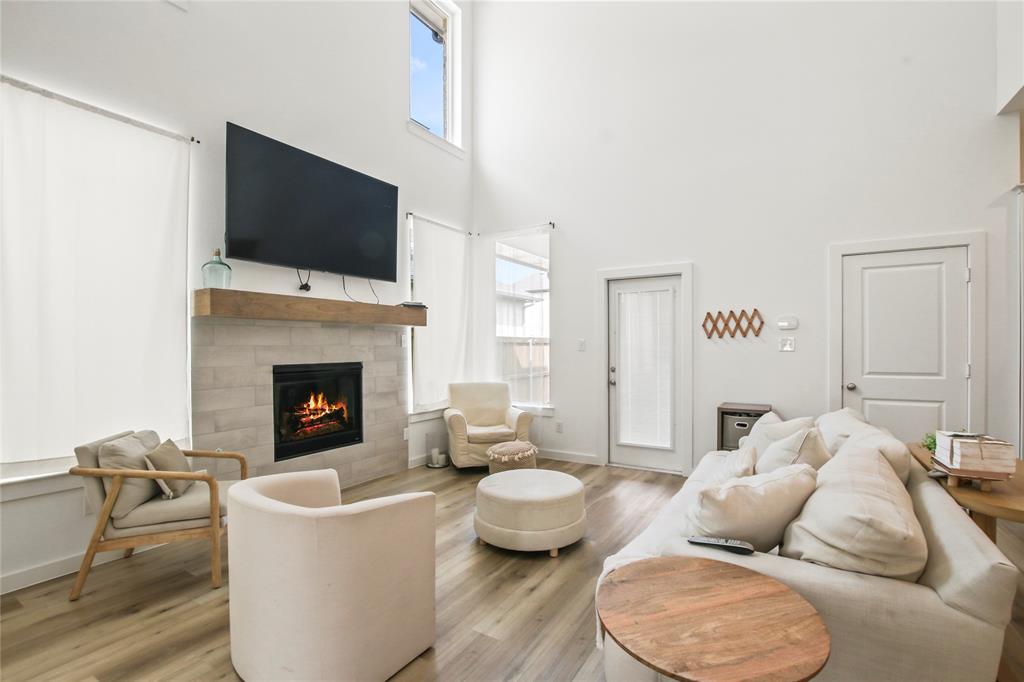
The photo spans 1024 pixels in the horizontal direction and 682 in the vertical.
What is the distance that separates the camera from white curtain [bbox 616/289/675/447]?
185 inches

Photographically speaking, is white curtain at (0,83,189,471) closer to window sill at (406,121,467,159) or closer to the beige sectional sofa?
window sill at (406,121,467,159)

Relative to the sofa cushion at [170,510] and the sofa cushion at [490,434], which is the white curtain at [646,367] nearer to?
the sofa cushion at [490,434]

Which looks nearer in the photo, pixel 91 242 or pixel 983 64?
pixel 91 242

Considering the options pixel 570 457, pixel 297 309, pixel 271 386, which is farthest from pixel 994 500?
pixel 271 386

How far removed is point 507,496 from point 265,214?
2.65 m

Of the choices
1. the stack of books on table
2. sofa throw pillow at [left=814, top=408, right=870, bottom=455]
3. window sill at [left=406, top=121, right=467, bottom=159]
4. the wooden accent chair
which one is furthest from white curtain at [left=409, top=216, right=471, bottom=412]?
the stack of books on table

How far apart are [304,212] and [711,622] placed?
3.80 meters

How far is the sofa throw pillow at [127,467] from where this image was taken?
2.37 metres

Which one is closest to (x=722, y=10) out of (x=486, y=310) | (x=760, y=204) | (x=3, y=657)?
(x=760, y=204)

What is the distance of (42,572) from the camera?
252cm

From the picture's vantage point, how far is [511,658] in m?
1.90

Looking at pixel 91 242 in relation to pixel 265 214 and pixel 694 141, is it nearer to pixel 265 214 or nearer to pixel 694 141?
pixel 265 214

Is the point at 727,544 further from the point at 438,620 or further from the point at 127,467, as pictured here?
the point at 127,467

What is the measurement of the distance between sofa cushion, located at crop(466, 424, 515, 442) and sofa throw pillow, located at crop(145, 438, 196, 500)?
2.41m
